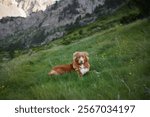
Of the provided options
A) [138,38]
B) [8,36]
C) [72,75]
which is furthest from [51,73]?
[8,36]

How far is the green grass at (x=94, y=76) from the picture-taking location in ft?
22.1

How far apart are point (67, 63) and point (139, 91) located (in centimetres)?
256

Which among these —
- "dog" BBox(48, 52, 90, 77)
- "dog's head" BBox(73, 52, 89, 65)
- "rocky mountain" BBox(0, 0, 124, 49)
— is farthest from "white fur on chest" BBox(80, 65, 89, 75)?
"rocky mountain" BBox(0, 0, 124, 49)

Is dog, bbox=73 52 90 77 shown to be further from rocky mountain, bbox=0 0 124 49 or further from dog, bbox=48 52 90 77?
rocky mountain, bbox=0 0 124 49

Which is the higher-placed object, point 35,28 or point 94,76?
point 94,76

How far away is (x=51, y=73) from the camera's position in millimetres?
7797

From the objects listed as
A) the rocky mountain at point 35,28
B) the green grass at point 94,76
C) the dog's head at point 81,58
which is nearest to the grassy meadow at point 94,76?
the green grass at point 94,76

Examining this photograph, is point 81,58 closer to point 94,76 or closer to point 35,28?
point 94,76

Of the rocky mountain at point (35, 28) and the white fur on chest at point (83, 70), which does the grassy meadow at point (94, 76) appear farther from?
the rocky mountain at point (35, 28)

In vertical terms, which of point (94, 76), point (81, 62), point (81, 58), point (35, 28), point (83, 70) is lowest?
point (35, 28)

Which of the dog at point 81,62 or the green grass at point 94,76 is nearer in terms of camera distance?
the green grass at point 94,76

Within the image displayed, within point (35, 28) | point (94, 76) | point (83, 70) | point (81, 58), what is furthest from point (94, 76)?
point (35, 28)

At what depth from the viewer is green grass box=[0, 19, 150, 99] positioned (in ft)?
22.1

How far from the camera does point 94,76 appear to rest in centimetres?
732
